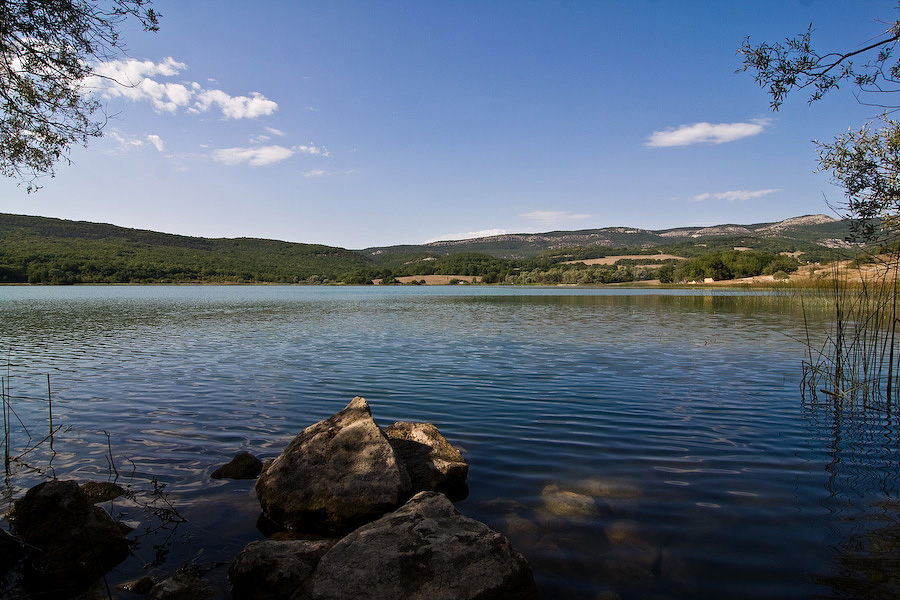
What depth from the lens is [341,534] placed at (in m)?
6.27

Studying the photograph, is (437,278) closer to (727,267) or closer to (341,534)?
(727,267)

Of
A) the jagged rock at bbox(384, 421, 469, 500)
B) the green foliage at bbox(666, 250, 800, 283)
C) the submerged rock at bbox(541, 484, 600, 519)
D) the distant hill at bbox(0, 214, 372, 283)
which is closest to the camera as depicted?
the submerged rock at bbox(541, 484, 600, 519)

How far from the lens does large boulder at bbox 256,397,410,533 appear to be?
6316mm

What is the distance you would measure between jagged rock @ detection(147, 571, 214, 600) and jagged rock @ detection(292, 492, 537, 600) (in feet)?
3.42

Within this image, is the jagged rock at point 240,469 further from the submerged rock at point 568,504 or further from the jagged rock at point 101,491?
the submerged rock at point 568,504

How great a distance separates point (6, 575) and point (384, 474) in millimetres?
4092

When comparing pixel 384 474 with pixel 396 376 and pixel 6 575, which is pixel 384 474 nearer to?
pixel 6 575

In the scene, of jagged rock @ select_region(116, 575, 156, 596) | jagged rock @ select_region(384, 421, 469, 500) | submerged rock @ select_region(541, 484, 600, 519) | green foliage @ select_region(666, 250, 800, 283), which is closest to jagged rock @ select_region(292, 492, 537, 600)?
jagged rock @ select_region(116, 575, 156, 596)

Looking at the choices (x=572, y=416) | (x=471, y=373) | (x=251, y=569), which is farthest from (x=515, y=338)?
(x=251, y=569)

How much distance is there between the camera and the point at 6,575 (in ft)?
A: 17.2

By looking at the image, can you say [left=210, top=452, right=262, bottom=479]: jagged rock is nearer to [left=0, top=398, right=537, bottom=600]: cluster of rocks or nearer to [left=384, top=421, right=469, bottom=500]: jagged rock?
[left=0, top=398, right=537, bottom=600]: cluster of rocks

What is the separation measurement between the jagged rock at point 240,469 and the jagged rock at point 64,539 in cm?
208

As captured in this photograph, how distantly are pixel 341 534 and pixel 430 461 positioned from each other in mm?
1687

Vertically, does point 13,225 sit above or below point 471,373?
above
